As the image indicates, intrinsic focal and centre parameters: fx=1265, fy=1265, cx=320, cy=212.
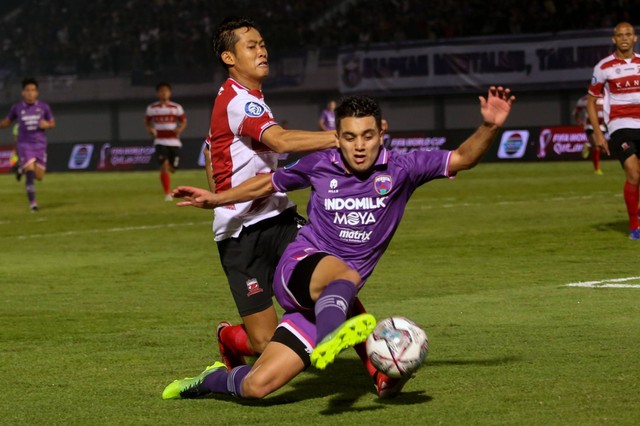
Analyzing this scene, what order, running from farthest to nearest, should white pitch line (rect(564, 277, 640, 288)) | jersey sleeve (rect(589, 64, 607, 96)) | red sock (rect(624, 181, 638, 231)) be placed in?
1. jersey sleeve (rect(589, 64, 607, 96))
2. red sock (rect(624, 181, 638, 231))
3. white pitch line (rect(564, 277, 640, 288))

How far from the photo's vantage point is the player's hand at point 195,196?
6.42 metres

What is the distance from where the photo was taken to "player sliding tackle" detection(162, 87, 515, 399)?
622 cm

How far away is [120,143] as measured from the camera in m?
Result: 43.8

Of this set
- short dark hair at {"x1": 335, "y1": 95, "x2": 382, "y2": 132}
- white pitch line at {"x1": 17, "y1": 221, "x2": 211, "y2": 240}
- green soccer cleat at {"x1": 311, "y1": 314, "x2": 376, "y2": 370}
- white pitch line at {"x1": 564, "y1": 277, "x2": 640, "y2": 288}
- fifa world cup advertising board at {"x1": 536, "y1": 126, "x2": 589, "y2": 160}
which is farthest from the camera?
fifa world cup advertising board at {"x1": 536, "y1": 126, "x2": 589, "y2": 160}

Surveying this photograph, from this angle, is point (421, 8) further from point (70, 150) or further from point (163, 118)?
point (163, 118)

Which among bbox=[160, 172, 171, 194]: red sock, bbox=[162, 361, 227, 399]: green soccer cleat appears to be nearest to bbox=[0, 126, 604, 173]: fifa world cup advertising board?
bbox=[160, 172, 171, 194]: red sock

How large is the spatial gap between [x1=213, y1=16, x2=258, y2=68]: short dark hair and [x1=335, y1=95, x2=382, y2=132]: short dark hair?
1332 millimetres

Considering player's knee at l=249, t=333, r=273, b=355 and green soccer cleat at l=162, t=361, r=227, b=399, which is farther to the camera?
player's knee at l=249, t=333, r=273, b=355

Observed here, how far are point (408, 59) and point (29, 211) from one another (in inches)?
754

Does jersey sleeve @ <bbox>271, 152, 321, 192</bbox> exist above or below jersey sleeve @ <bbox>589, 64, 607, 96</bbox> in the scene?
above

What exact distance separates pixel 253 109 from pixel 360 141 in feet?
3.75

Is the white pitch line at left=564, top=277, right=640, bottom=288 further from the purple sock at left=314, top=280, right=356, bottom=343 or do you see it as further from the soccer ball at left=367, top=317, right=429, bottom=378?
the purple sock at left=314, top=280, right=356, bottom=343

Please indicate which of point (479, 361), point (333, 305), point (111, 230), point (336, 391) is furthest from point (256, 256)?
point (111, 230)

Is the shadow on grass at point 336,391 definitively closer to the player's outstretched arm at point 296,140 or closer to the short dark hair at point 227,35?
the player's outstretched arm at point 296,140
